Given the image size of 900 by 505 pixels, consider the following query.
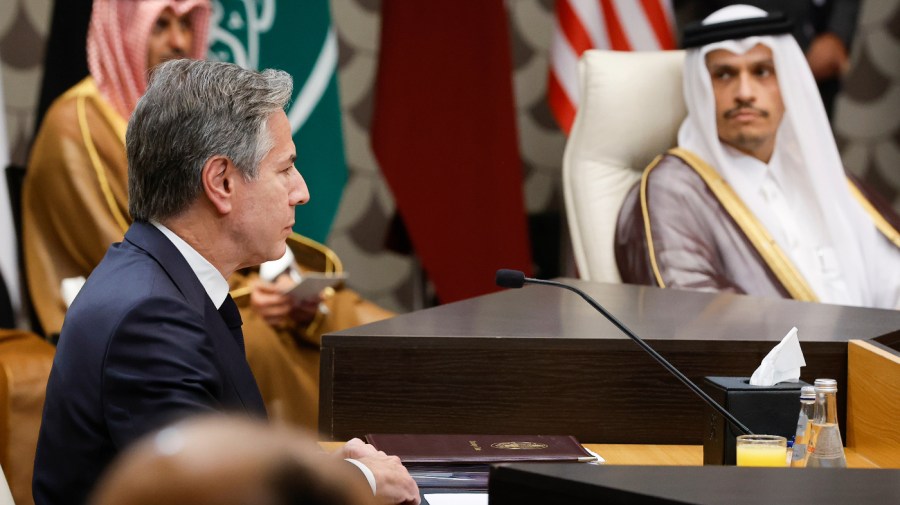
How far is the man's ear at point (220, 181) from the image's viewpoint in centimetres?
144

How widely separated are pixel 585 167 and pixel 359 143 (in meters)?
1.32

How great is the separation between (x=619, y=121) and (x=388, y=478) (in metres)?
2.66

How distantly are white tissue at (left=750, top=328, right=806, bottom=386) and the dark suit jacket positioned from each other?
2.16ft

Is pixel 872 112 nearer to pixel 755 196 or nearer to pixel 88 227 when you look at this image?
pixel 755 196

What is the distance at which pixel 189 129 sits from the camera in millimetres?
1426

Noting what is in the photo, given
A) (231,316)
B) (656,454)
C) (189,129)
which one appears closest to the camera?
(189,129)

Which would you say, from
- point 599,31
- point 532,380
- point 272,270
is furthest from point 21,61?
point 532,380

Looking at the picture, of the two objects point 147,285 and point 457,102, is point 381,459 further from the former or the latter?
point 457,102

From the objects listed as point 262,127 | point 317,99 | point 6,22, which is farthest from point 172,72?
point 6,22

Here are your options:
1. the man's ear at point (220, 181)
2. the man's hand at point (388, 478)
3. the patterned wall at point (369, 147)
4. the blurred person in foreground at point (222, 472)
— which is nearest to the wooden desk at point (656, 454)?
the man's hand at point (388, 478)

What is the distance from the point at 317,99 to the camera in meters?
4.18

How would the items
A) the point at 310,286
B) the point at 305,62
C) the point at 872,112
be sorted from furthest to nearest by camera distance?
1. the point at 872,112
2. the point at 305,62
3. the point at 310,286

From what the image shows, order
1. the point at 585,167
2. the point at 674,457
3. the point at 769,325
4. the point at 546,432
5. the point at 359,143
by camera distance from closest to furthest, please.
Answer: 1. the point at 674,457
2. the point at 546,432
3. the point at 769,325
4. the point at 585,167
5. the point at 359,143

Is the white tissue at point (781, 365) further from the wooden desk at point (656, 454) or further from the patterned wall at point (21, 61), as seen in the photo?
the patterned wall at point (21, 61)
